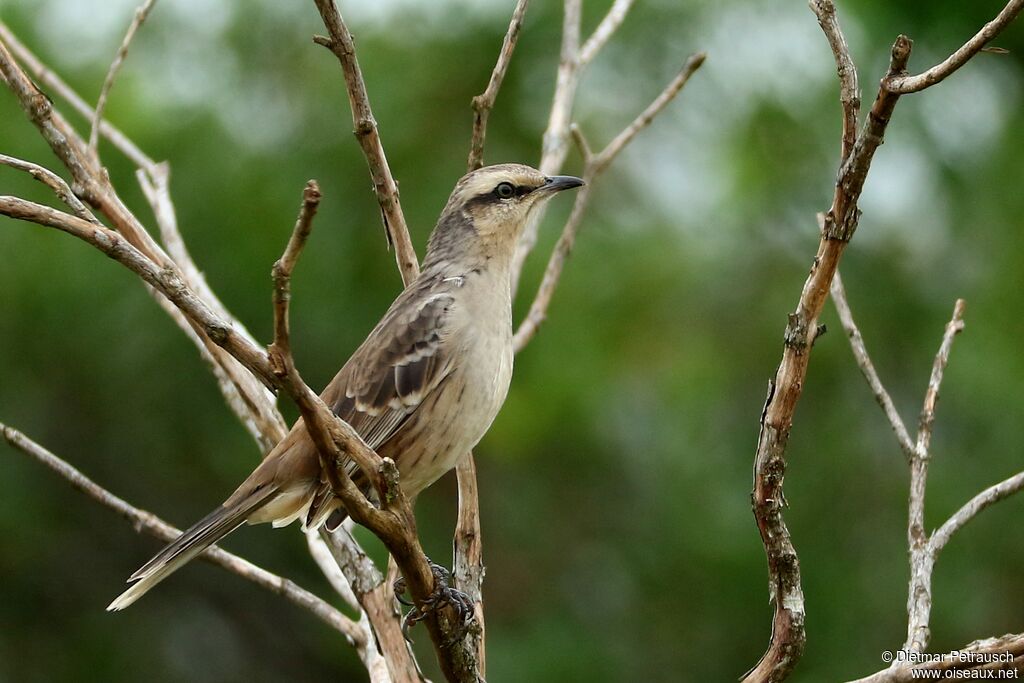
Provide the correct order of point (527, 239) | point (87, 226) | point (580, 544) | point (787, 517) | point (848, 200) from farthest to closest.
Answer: point (580, 544) < point (787, 517) < point (527, 239) < point (848, 200) < point (87, 226)

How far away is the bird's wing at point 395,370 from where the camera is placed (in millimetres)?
4305

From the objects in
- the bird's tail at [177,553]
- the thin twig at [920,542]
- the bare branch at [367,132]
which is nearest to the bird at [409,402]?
the bird's tail at [177,553]

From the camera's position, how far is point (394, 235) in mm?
4094

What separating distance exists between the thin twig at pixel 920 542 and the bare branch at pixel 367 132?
5.90ft

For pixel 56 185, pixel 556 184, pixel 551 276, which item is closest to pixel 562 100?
pixel 556 184

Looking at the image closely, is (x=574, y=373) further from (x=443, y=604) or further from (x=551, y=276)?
(x=443, y=604)

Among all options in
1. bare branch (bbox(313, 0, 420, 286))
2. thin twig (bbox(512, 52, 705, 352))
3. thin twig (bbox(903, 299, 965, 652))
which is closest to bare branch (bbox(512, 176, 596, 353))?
thin twig (bbox(512, 52, 705, 352))

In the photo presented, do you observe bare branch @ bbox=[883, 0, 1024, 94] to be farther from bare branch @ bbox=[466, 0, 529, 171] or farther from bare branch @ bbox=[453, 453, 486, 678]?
bare branch @ bbox=[453, 453, 486, 678]

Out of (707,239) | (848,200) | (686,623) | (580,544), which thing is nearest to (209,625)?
(580,544)

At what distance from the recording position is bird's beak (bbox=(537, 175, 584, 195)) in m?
4.94

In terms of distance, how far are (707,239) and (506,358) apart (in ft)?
9.34

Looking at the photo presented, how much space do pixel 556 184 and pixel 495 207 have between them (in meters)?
0.27

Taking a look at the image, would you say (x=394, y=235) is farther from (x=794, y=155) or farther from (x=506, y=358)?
(x=794, y=155)

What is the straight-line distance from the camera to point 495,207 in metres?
5.01
